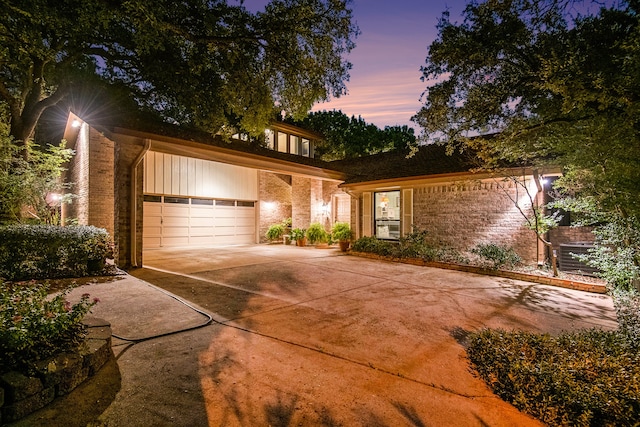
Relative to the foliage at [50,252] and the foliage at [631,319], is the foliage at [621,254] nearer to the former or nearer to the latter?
the foliage at [631,319]

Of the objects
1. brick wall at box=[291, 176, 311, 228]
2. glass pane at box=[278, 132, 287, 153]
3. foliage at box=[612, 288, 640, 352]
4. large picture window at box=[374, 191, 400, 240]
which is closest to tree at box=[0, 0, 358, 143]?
foliage at box=[612, 288, 640, 352]

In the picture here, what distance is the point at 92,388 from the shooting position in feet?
8.16

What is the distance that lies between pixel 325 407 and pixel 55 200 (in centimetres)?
1255

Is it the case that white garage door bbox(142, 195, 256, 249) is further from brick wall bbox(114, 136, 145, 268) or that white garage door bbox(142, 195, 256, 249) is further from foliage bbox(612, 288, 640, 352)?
foliage bbox(612, 288, 640, 352)

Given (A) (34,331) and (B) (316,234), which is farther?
(B) (316,234)

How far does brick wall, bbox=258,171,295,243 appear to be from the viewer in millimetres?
15750

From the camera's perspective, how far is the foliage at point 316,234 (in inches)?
559

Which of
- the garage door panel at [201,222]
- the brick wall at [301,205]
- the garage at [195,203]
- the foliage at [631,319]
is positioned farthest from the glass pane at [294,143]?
the foliage at [631,319]

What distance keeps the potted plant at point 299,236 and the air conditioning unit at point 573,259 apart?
986 centimetres

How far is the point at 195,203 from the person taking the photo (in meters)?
13.3

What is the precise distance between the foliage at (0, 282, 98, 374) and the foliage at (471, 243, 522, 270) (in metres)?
8.82

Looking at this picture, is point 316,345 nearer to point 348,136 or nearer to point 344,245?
point 344,245

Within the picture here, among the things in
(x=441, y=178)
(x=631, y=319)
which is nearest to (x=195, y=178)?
(x=441, y=178)

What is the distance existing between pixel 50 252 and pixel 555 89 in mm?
9461
